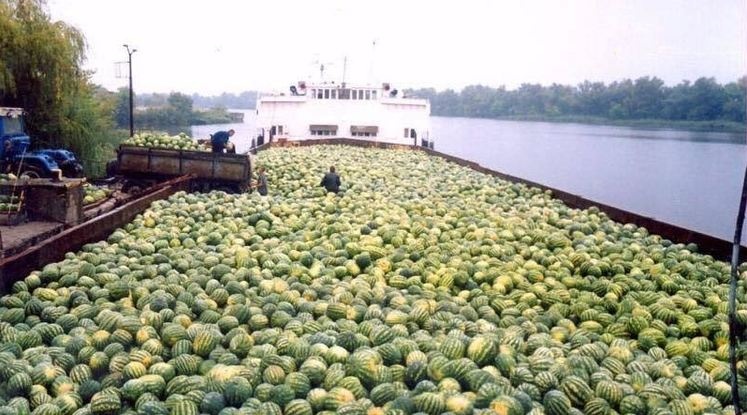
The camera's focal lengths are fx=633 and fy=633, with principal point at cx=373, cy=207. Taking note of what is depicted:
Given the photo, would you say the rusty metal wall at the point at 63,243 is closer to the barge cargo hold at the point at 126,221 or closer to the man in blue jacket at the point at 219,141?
the barge cargo hold at the point at 126,221

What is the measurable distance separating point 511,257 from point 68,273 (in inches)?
213

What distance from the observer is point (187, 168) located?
51.0 ft

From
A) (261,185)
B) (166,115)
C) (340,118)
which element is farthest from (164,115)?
(261,185)

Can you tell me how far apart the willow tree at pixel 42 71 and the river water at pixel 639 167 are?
1197 inches

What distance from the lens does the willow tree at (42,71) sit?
26.0 meters

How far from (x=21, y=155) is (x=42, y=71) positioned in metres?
13.5

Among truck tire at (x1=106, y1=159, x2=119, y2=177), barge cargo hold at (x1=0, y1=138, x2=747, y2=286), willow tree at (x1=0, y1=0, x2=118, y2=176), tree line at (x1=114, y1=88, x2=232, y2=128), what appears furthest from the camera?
tree line at (x1=114, y1=88, x2=232, y2=128)

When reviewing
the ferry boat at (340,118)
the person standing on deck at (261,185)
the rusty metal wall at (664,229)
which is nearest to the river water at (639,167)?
the ferry boat at (340,118)

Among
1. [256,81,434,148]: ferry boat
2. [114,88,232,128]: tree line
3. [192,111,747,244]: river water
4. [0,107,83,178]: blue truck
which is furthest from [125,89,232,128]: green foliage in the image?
[0,107,83,178]: blue truck

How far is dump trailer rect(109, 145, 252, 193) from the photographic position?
15367 millimetres

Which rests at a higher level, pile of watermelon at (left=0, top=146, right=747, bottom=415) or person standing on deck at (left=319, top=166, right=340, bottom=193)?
person standing on deck at (left=319, top=166, right=340, bottom=193)

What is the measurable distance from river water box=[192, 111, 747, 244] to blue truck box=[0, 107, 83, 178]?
28.6 metres

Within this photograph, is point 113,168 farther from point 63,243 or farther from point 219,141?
point 63,243

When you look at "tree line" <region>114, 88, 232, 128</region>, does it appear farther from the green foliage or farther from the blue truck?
the blue truck
